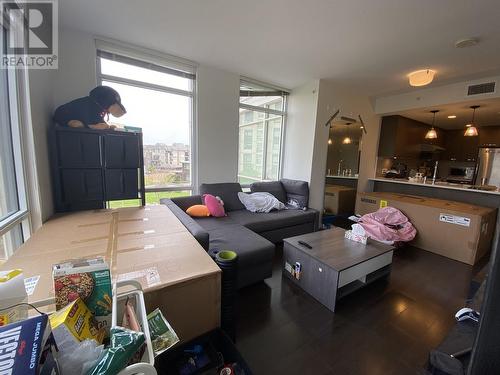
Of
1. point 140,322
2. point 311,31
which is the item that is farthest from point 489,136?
point 140,322

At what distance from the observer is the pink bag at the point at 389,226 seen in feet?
9.48

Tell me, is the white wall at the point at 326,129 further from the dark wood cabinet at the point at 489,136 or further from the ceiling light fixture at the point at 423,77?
the dark wood cabinet at the point at 489,136

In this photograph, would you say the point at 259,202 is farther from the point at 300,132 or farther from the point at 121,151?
the point at 121,151

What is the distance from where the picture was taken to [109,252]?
1.26m

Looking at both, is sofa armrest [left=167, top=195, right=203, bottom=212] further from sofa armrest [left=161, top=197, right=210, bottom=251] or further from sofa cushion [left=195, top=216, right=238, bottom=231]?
sofa armrest [left=161, top=197, right=210, bottom=251]

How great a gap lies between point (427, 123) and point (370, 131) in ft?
6.64

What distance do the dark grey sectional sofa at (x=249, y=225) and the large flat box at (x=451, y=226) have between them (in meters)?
1.48

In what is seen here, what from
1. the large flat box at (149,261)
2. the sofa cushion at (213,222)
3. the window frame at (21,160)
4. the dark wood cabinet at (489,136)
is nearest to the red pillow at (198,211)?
the sofa cushion at (213,222)

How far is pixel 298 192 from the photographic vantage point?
3617 millimetres

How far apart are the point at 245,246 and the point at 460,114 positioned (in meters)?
5.41

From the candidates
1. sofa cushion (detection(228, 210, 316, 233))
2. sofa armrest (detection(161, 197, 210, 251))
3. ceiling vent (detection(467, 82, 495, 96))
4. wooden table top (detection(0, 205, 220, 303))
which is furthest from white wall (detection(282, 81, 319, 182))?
wooden table top (detection(0, 205, 220, 303))

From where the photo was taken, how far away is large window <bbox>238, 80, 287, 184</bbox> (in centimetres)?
365

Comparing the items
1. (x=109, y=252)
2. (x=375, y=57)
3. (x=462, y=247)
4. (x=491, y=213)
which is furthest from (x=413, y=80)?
(x=109, y=252)

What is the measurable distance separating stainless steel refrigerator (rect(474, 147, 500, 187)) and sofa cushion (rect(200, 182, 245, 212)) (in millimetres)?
5940
